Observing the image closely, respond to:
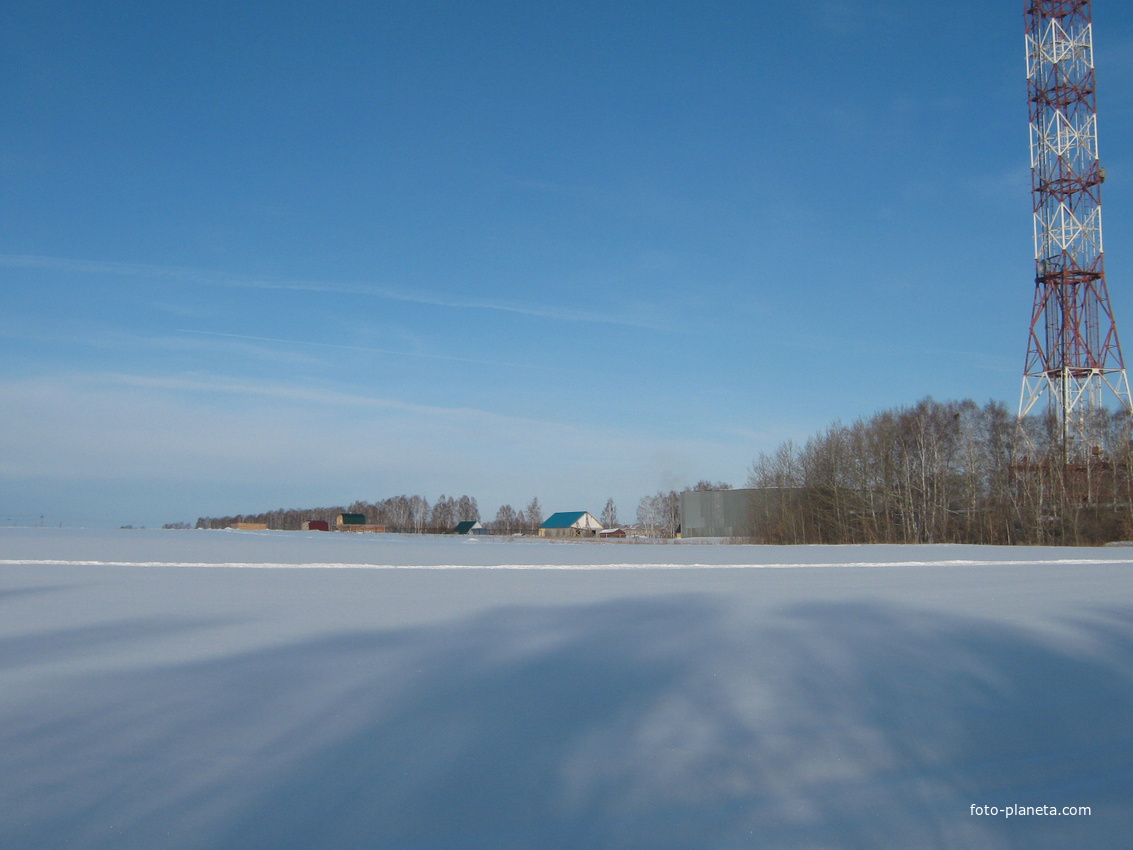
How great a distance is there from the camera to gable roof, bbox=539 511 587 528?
77500mm

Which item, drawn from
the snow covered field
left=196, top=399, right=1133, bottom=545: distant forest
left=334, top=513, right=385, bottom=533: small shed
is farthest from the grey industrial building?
left=334, top=513, right=385, bottom=533: small shed

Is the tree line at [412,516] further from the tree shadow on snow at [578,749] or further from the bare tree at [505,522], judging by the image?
the tree shadow on snow at [578,749]

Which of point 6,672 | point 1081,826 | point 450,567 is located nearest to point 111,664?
point 6,672

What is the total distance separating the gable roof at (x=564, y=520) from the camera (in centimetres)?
7750

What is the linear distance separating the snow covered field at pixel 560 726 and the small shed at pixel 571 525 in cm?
6477

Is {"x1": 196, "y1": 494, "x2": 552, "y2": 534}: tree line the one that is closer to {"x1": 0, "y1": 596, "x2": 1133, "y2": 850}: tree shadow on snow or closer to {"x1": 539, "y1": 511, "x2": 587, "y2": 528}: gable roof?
{"x1": 539, "y1": 511, "x2": 587, "y2": 528}: gable roof

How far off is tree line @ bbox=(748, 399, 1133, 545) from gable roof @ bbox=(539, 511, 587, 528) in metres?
34.4

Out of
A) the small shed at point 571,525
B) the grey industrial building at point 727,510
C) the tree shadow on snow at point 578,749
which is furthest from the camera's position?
the small shed at point 571,525

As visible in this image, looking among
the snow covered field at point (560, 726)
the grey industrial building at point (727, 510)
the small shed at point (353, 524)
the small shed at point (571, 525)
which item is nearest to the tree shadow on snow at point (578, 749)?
the snow covered field at point (560, 726)

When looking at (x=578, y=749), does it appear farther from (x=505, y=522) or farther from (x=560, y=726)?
(x=505, y=522)

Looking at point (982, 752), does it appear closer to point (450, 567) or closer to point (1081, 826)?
point (1081, 826)

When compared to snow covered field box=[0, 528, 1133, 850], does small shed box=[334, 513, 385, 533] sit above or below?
below

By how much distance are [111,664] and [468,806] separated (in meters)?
3.28

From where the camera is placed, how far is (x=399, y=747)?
3.76 metres
